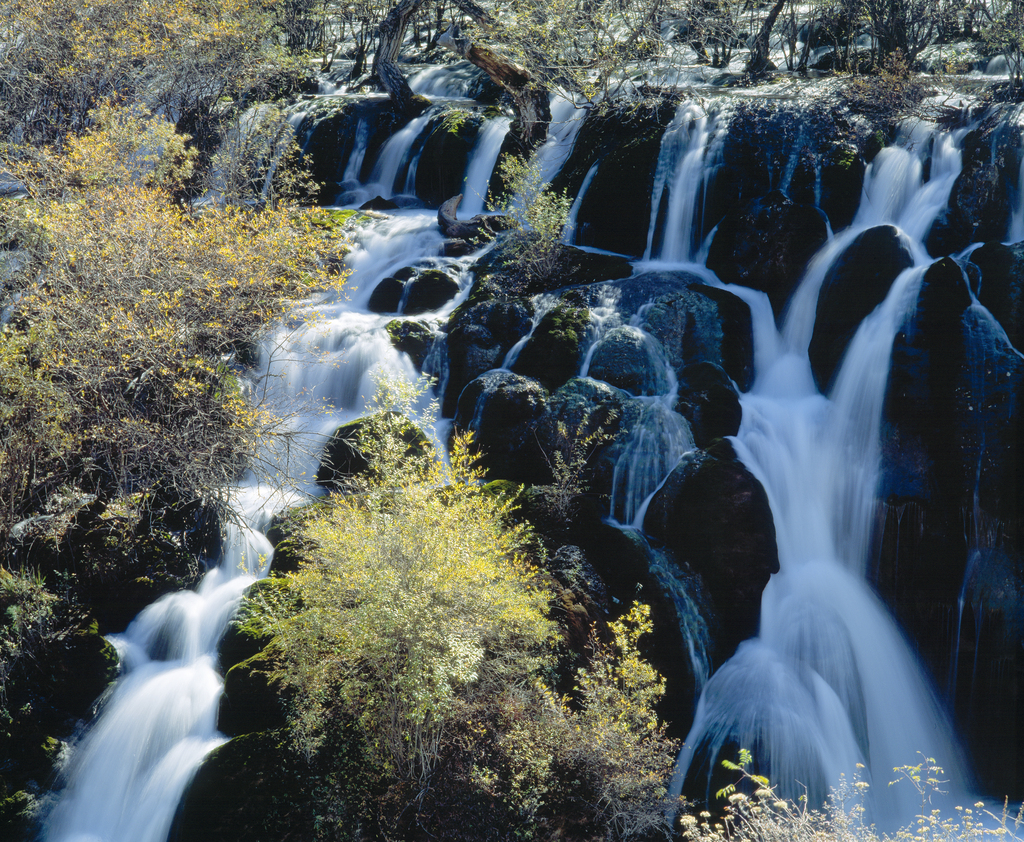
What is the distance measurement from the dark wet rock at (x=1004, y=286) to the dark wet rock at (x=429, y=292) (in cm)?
990

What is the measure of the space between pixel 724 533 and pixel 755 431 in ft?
7.91

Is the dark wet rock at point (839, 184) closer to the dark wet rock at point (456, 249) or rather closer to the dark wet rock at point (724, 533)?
the dark wet rock at point (724, 533)

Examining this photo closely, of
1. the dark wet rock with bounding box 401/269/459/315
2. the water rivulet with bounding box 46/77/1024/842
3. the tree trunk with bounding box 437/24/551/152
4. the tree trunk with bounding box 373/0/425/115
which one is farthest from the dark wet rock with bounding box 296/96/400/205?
the water rivulet with bounding box 46/77/1024/842

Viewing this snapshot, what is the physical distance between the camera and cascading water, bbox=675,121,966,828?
830cm

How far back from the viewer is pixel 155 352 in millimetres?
10297

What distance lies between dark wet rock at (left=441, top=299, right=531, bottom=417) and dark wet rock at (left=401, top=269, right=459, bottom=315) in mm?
1412

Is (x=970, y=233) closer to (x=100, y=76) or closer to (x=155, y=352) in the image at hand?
(x=155, y=352)

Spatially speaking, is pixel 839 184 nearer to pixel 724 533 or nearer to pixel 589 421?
pixel 589 421

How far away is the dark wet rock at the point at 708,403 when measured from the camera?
11.2 m

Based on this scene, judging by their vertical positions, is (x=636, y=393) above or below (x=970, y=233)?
below

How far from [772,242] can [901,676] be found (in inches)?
325

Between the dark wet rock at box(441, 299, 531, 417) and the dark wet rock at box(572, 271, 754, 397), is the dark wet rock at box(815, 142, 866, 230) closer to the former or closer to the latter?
the dark wet rock at box(572, 271, 754, 397)

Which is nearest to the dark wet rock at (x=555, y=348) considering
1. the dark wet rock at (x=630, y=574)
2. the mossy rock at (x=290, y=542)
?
the dark wet rock at (x=630, y=574)

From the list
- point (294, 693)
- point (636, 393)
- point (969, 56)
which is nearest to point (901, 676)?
point (636, 393)
